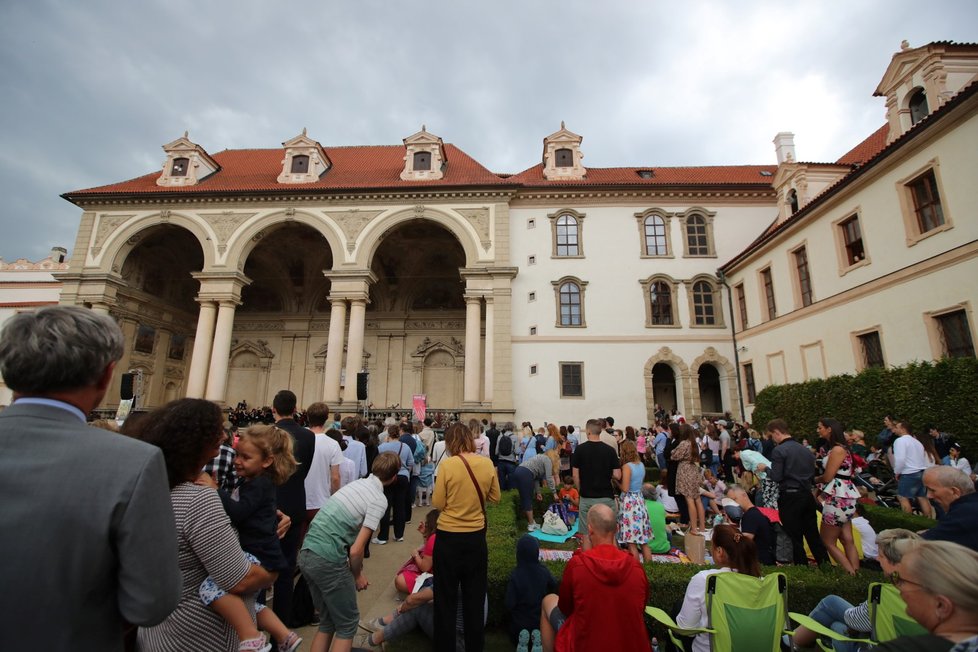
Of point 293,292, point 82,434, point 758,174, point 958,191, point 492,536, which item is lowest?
point 492,536

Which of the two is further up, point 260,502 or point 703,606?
point 260,502

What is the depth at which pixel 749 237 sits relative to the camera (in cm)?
2288

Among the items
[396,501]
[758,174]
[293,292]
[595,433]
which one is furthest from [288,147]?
[758,174]

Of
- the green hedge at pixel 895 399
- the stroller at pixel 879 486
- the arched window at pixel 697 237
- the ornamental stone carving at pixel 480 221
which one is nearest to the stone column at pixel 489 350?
the ornamental stone carving at pixel 480 221

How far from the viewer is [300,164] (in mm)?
24391

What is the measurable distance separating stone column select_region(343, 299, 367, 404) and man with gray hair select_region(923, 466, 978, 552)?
19.4 meters

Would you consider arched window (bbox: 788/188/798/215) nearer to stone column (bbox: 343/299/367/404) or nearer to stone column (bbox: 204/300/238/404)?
stone column (bbox: 343/299/367/404)

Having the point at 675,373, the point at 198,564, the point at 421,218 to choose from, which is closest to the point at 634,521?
the point at 198,564

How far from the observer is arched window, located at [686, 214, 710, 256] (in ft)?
75.6

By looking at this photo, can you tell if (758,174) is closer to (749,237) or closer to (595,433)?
(749,237)

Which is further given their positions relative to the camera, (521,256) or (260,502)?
(521,256)

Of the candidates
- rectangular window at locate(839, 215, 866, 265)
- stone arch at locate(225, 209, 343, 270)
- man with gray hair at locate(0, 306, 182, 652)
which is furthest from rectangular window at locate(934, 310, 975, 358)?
stone arch at locate(225, 209, 343, 270)

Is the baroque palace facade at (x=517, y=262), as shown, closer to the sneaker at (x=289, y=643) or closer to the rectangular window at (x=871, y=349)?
the rectangular window at (x=871, y=349)

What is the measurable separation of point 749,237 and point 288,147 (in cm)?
2431
